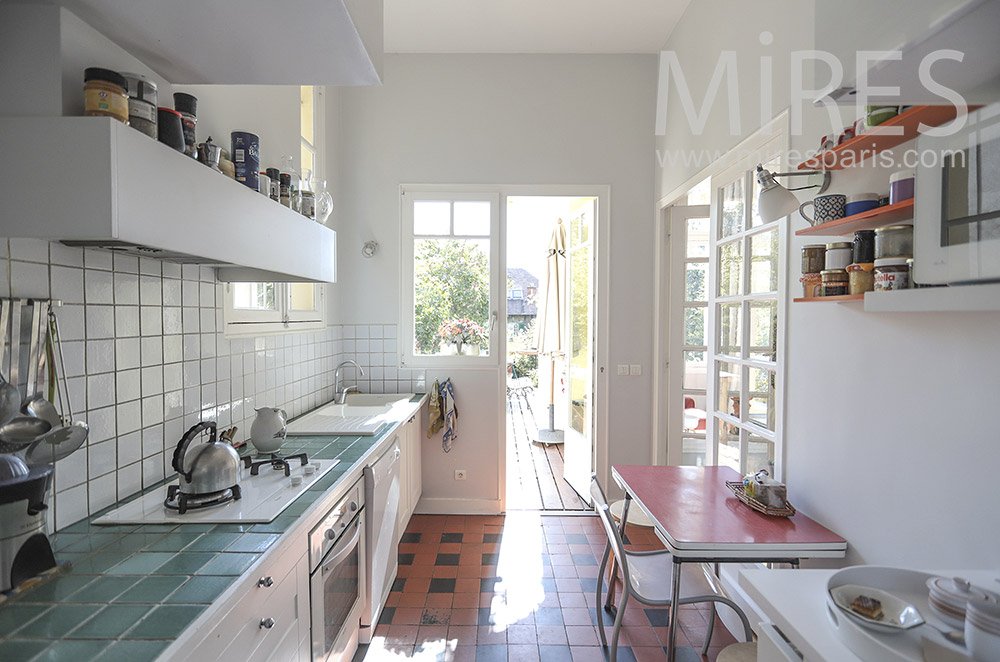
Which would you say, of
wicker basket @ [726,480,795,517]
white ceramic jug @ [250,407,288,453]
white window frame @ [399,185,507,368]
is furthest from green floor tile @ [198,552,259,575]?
white window frame @ [399,185,507,368]

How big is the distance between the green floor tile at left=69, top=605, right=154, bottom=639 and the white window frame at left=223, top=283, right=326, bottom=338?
132cm

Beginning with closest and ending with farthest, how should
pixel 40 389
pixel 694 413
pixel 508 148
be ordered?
1. pixel 40 389
2. pixel 694 413
3. pixel 508 148

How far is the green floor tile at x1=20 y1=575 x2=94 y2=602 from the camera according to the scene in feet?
3.30

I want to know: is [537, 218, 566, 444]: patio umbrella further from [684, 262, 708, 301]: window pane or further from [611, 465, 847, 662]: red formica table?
[611, 465, 847, 662]: red formica table

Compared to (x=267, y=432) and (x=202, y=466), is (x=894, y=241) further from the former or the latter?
(x=267, y=432)

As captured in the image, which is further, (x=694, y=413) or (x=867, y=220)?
(x=694, y=413)

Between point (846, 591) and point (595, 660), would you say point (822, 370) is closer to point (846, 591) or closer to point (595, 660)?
point (846, 591)

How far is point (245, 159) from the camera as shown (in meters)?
1.59

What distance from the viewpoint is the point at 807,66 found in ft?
6.23

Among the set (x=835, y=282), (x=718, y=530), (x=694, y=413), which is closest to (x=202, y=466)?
(x=718, y=530)

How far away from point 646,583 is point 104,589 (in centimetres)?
175

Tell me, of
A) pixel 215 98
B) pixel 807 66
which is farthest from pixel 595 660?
pixel 215 98

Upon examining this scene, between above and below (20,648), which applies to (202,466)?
above

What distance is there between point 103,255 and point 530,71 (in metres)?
3.05
